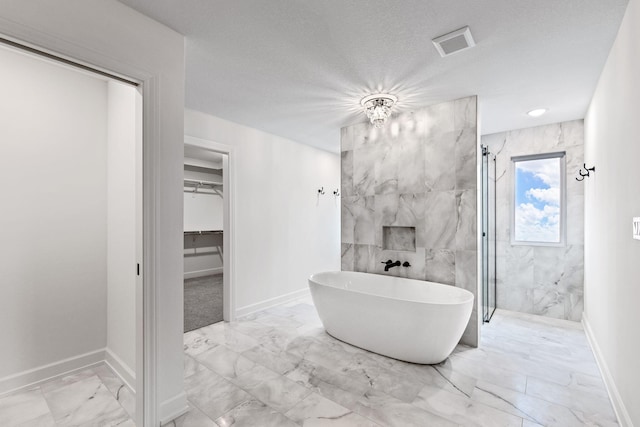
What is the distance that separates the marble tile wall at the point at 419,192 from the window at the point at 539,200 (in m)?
1.58

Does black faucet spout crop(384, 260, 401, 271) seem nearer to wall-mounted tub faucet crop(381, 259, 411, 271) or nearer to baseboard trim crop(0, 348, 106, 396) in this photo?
wall-mounted tub faucet crop(381, 259, 411, 271)

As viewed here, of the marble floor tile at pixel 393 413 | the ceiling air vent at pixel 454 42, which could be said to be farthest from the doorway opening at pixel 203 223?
the ceiling air vent at pixel 454 42

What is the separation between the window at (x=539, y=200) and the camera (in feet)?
12.6

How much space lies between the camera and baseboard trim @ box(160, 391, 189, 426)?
184 centimetres

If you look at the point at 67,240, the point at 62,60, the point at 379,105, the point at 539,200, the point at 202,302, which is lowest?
the point at 202,302

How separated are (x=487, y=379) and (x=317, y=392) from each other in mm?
1324

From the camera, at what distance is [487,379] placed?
2.34m

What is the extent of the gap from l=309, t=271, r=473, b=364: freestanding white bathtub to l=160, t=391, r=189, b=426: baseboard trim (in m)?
1.49

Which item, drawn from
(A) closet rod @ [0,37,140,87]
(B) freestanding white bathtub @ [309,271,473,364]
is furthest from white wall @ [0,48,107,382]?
(B) freestanding white bathtub @ [309,271,473,364]

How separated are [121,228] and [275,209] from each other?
2116mm

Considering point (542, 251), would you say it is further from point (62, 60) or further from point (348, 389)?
point (62, 60)

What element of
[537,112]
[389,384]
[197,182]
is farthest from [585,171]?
[197,182]

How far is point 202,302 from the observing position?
4.54 m

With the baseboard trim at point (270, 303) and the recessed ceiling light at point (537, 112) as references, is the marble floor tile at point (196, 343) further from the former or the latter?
the recessed ceiling light at point (537, 112)
